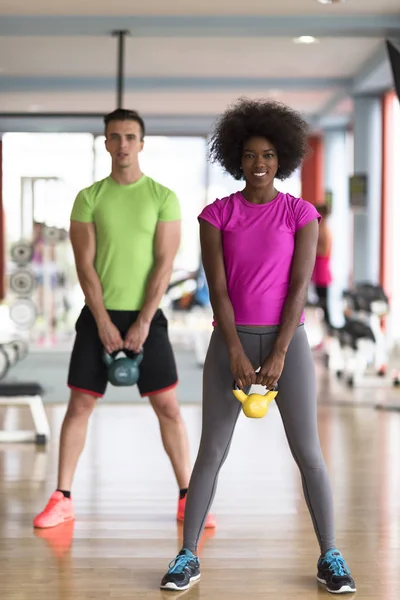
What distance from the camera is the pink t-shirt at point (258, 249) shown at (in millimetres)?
2730

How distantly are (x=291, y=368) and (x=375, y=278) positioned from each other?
7.16m

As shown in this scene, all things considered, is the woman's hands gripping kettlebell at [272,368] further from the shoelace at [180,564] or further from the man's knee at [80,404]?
the man's knee at [80,404]

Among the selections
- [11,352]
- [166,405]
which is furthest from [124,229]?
[11,352]

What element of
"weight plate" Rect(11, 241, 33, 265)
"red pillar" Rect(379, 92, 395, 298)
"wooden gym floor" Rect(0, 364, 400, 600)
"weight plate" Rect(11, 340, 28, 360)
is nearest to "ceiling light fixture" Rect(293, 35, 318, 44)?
"red pillar" Rect(379, 92, 395, 298)

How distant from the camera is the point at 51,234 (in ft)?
25.8

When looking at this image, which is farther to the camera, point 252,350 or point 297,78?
point 297,78

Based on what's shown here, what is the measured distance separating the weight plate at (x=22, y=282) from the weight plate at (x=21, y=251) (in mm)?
111

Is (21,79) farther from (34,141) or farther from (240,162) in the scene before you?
(240,162)

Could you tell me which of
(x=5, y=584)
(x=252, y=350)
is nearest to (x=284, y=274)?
(x=252, y=350)

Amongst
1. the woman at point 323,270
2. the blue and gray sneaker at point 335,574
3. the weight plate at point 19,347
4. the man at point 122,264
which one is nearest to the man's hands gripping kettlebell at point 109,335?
the man at point 122,264

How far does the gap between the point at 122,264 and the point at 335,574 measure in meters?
1.29

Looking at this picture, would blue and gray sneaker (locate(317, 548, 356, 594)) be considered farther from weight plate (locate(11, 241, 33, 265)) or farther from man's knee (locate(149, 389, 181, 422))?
weight plate (locate(11, 241, 33, 265))

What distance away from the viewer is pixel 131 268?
346 centimetres

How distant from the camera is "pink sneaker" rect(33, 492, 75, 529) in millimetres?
3566
